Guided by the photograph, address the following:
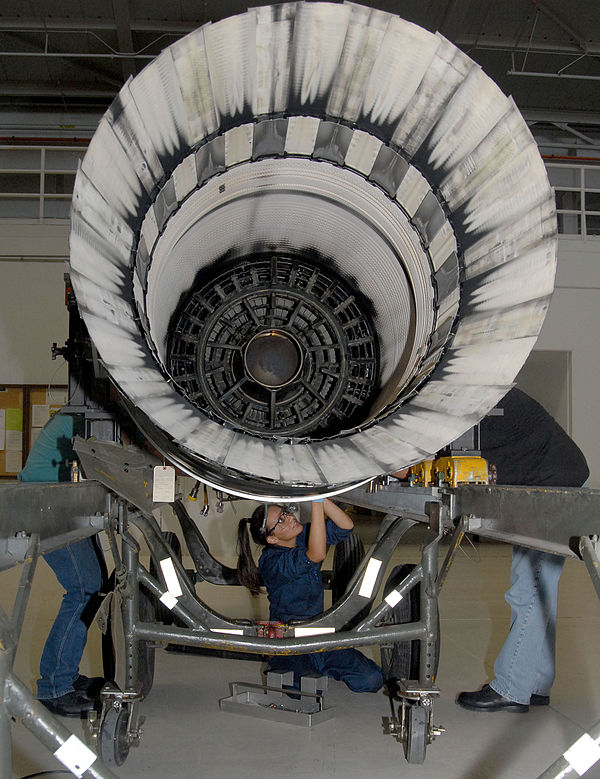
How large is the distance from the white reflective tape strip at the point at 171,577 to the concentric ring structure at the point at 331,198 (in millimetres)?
586

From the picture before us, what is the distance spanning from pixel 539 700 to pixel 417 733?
81 centimetres

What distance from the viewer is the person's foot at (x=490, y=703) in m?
2.58

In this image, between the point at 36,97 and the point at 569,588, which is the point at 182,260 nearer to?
the point at 569,588

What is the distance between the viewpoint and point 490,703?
2.59 meters

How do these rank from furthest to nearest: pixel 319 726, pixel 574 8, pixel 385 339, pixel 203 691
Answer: pixel 574 8 → pixel 203 691 → pixel 319 726 → pixel 385 339

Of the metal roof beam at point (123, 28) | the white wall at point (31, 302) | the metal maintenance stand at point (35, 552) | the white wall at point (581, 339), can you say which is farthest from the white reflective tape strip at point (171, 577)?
the white wall at point (581, 339)

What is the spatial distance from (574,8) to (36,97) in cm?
590

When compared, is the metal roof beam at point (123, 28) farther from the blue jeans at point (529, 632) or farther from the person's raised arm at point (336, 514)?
the blue jeans at point (529, 632)

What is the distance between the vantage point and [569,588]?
501 centimetres

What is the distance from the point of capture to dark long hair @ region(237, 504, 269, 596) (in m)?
2.71

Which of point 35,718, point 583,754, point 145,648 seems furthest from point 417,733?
point 35,718

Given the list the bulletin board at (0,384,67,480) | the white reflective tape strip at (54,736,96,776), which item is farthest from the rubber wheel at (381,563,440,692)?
the bulletin board at (0,384,67,480)

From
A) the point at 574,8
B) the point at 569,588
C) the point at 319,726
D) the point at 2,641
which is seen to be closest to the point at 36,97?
the point at 574,8

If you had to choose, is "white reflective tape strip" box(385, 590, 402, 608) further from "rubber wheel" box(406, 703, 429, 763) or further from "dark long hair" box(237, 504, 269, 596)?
"dark long hair" box(237, 504, 269, 596)
